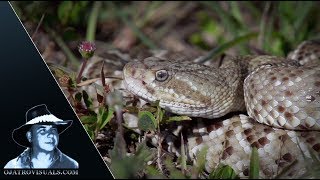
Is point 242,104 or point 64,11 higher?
point 64,11

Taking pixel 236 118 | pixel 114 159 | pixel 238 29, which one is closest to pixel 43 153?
pixel 114 159

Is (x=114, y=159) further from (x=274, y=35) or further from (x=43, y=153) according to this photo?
(x=274, y=35)

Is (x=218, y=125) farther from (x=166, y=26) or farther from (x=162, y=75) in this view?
(x=166, y=26)

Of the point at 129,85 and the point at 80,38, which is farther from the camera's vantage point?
the point at 80,38

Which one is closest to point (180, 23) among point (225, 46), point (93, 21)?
point (93, 21)

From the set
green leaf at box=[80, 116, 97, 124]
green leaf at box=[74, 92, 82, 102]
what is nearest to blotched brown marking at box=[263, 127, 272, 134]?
green leaf at box=[80, 116, 97, 124]

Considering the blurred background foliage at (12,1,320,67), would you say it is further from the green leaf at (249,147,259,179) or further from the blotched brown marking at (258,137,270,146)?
the green leaf at (249,147,259,179)
